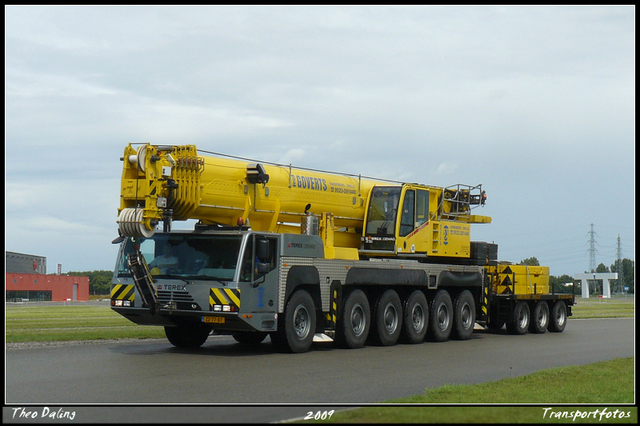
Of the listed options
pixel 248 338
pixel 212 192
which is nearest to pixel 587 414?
pixel 212 192

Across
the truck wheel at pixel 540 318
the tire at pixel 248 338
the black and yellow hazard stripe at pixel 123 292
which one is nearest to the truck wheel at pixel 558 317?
the truck wheel at pixel 540 318

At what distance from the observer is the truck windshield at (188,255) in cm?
1617

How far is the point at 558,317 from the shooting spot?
27000mm

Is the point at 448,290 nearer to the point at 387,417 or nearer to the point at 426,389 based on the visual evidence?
the point at 426,389

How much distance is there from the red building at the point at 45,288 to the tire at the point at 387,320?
73.6m

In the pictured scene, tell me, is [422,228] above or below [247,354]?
above

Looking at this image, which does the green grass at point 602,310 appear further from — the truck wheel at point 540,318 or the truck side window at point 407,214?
the truck side window at point 407,214

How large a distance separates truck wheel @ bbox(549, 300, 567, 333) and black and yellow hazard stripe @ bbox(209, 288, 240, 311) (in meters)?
14.4

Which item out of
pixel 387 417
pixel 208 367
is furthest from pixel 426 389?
pixel 208 367

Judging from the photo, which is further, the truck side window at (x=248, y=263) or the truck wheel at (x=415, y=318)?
the truck wheel at (x=415, y=318)

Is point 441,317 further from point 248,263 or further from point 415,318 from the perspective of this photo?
point 248,263

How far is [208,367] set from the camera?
14.1 metres

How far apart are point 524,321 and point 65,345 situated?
1381 centimetres

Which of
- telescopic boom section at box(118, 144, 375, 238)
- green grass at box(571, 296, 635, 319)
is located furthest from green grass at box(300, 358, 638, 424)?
green grass at box(571, 296, 635, 319)
